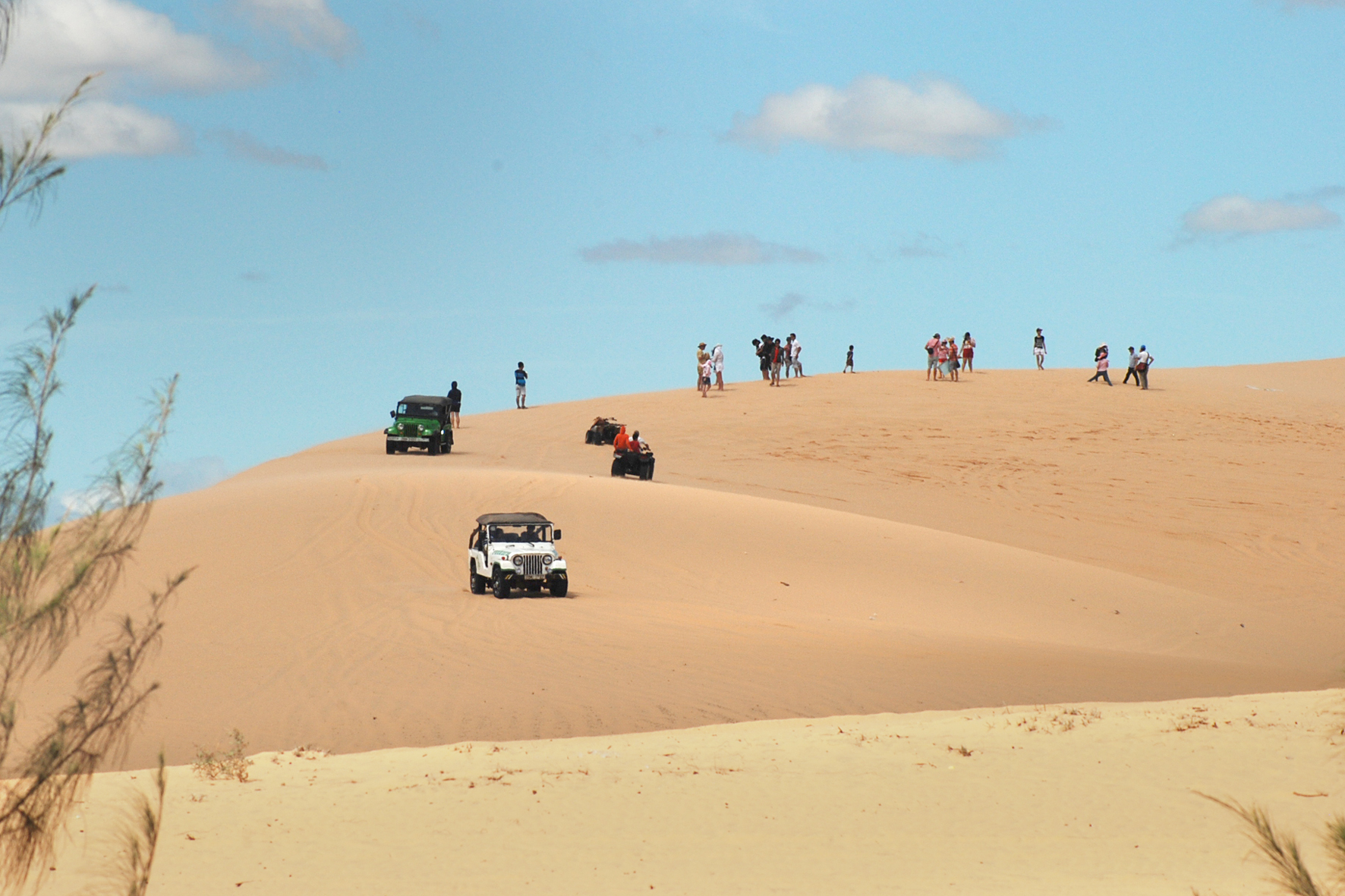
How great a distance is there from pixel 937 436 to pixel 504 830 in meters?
31.5

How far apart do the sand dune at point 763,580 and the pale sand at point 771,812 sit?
1445mm

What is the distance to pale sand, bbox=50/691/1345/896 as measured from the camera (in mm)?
8234

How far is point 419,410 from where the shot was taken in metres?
35.9

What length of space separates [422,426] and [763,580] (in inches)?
695

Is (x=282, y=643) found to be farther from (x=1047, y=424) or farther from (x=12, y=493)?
(x=1047, y=424)

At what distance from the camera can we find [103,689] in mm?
5750

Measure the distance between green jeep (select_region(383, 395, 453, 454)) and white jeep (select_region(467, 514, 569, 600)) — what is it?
18.1 m

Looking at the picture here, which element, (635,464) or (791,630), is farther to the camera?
(635,464)

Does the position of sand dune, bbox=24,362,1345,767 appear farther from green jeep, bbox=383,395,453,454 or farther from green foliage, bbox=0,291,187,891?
green foliage, bbox=0,291,187,891

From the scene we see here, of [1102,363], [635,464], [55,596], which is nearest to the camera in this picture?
[55,596]

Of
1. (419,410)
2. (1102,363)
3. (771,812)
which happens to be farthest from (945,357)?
(771,812)

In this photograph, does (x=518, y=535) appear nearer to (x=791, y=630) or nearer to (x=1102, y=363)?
(x=791, y=630)

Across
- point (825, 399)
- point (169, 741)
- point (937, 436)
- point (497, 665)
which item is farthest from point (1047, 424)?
point (169, 741)

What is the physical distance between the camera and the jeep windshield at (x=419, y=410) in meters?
35.8
